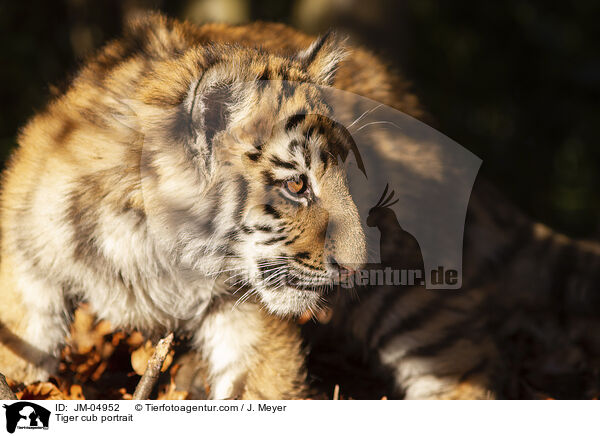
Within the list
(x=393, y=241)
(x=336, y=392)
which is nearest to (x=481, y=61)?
(x=393, y=241)

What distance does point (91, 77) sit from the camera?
98.8 inches

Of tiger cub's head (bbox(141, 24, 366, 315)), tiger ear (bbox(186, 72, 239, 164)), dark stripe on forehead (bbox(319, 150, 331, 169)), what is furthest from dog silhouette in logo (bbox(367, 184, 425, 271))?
tiger ear (bbox(186, 72, 239, 164))

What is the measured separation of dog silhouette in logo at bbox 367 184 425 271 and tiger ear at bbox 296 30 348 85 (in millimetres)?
593

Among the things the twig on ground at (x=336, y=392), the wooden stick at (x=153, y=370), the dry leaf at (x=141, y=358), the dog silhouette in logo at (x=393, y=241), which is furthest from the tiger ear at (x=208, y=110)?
the twig on ground at (x=336, y=392)

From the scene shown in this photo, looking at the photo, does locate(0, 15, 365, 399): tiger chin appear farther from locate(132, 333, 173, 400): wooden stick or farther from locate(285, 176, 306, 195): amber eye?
locate(132, 333, 173, 400): wooden stick

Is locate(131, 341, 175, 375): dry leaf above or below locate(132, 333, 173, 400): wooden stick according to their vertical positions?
below

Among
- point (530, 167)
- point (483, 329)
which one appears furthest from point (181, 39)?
point (530, 167)

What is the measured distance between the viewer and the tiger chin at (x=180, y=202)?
214cm

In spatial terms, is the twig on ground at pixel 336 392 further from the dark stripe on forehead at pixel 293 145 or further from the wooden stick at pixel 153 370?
the dark stripe on forehead at pixel 293 145

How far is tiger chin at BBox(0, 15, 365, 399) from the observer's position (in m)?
2.14

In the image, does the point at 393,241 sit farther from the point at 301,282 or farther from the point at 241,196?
the point at 241,196
